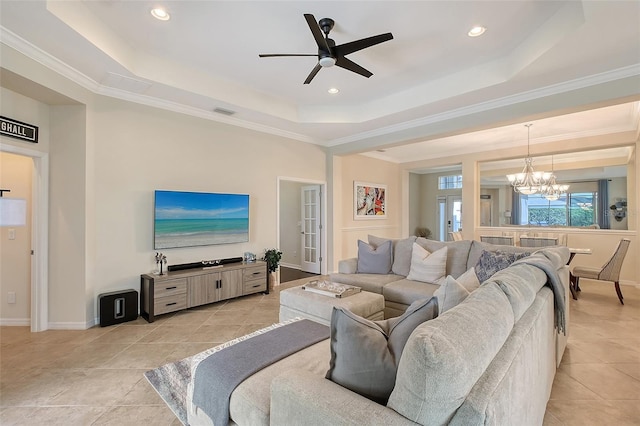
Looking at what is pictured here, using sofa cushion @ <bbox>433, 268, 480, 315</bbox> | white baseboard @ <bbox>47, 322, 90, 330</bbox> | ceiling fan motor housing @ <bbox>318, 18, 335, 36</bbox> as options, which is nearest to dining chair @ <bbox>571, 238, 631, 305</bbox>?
sofa cushion @ <bbox>433, 268, 480, 315</bbox>

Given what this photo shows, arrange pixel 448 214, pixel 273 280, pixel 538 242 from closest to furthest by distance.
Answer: pixel 538 242
pixel 273 280
pixel 448 214

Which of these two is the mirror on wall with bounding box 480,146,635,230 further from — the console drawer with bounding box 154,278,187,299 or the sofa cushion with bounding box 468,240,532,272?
the console drawer with bounding box 154,278,187,299

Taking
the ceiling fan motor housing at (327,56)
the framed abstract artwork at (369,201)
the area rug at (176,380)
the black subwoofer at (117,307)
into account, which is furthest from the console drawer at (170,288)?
the framed abstract artwork at (369,201)

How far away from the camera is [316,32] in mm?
2439

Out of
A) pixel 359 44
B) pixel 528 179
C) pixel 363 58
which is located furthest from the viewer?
pixel 528 179

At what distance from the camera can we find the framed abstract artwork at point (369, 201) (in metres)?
7.07

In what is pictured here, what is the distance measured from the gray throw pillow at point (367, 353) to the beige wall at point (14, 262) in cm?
417

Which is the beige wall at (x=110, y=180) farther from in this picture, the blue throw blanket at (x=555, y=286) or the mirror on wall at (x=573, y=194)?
the mirror on wall at (x=573, y=194)

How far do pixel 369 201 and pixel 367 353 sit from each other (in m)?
6.41

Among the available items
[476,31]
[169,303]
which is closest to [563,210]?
[476,31]

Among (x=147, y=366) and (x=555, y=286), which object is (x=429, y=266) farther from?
(x=147, y=366)

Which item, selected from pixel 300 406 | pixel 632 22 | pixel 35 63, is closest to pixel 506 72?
pixel 632 22

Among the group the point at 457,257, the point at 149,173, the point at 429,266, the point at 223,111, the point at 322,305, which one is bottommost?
the point at 322,305

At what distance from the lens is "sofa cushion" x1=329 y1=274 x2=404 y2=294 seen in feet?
11.7
